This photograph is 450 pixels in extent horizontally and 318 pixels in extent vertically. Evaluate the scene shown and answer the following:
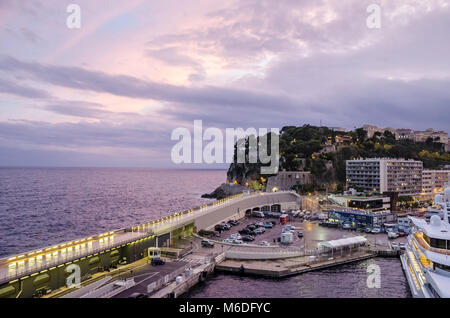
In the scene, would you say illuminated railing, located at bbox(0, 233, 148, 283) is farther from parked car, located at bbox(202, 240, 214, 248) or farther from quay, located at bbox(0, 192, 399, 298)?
parked car, located at bbox(202, 240, 214, 248)

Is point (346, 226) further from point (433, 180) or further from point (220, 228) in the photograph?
point (433, 180)

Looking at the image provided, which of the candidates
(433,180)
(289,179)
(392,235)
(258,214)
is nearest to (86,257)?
(392,235)

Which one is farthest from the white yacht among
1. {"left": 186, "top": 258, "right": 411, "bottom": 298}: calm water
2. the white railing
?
the white railing

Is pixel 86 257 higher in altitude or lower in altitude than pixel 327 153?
lower

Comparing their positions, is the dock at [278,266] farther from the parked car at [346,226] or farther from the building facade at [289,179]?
the building facade at [289,179]

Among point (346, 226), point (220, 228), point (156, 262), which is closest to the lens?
point (156, 262)
